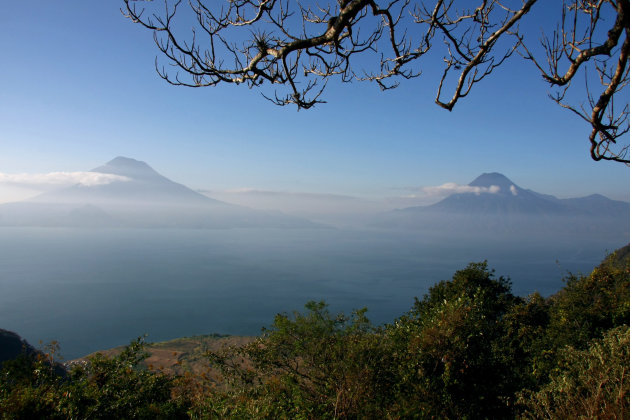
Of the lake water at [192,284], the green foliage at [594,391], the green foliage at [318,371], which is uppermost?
the green foliage at [594,391]

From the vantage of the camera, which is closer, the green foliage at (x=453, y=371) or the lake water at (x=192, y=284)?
the green foliage at (x=453, y=371)

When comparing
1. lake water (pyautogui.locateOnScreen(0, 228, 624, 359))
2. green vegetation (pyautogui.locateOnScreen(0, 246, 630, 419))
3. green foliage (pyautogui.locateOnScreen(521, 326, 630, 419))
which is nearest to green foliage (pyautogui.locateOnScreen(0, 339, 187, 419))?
Result: green vegetation (pyautogui.locateOnScreen(0, 246, 630, 419))

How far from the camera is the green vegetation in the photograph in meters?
3.88

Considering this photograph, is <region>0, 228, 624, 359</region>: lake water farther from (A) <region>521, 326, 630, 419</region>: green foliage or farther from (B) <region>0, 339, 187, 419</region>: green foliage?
(B) <region>0, 339, 187, 419</region>: green foliage

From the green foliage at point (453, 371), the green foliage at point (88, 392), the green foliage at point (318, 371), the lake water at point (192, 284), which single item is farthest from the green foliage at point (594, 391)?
the lake water at point (192, 284)

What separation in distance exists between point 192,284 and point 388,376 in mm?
108599

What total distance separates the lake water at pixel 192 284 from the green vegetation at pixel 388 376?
4055 centimetres

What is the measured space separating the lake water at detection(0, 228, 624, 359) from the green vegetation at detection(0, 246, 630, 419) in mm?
40549

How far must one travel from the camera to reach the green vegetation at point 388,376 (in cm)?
388

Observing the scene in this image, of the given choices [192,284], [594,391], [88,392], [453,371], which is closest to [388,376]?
[453,371]

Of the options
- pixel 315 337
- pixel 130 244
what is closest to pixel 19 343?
pixel 315 337

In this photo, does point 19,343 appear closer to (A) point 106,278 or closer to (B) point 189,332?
(B) point 189,332

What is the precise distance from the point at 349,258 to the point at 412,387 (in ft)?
522

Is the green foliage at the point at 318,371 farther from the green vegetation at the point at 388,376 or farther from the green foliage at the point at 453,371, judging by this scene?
the green foliage at the point at 453,371
